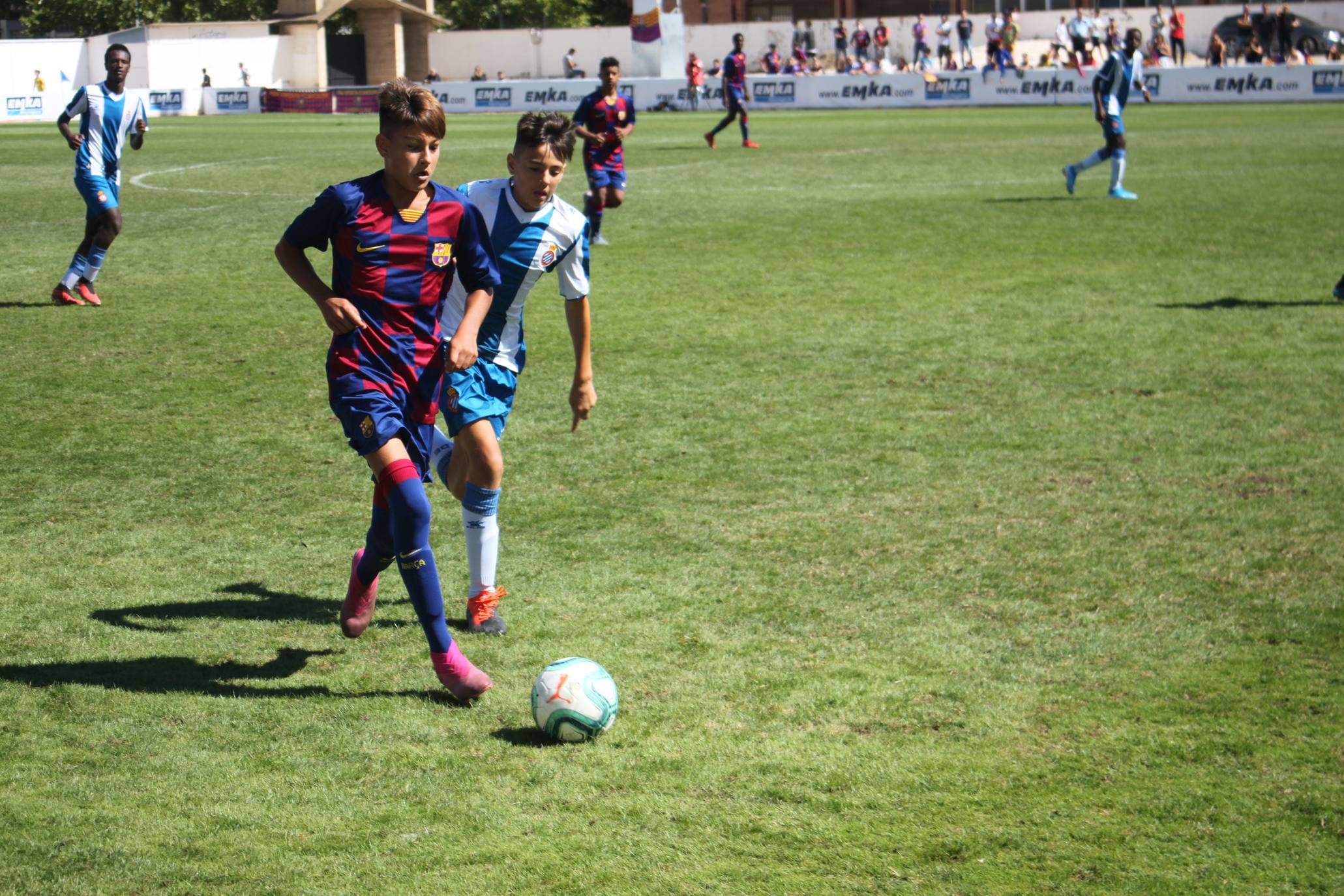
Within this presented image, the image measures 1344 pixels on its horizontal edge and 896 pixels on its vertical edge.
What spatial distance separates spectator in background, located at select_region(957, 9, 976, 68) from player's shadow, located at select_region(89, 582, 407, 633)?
54.2 metres


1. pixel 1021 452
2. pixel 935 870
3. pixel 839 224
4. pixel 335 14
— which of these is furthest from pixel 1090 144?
pixel 335 14

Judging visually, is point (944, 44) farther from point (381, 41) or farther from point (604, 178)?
point (604, 178)

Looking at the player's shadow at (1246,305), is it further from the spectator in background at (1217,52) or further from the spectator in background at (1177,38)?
the spectator in background at (1177,38)

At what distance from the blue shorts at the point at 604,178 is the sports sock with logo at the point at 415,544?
1204 cm

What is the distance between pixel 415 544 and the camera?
4.97m

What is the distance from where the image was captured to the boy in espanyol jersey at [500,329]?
5.65 metres

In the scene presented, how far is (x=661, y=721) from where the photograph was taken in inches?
189

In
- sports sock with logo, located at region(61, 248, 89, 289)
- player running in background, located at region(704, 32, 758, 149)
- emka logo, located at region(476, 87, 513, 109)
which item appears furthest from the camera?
emka logo, located at region(476, 87, 513, 109)

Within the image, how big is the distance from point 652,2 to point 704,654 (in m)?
50.9

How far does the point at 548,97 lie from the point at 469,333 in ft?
156

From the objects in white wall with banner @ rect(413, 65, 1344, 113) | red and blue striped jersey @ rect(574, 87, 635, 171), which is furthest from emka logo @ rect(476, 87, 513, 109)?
red and blue striped jersey @ rect(574, 87, 635, 171)

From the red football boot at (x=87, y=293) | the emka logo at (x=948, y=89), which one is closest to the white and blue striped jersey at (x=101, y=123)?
the red football boot at (x=87, y=293)

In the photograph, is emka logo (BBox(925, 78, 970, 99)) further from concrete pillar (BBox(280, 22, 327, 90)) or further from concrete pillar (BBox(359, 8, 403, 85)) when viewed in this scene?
concrete pillar (BBox(359, 8, 403, 85))

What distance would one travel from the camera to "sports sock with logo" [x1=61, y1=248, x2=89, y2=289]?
13.0 metres
